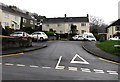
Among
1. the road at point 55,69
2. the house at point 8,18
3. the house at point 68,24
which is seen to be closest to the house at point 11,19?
the house at point 8,18

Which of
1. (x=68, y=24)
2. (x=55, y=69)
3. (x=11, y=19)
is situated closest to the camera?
(x=55, y=69)

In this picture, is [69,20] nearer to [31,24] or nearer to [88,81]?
[31,24]

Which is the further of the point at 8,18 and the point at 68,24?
the point at 68,24

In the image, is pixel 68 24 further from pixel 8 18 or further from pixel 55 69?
pixel 55 69

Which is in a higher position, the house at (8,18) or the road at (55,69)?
the house at (8,18)

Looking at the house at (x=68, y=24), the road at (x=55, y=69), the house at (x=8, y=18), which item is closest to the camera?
the road at (x=55, y=69)

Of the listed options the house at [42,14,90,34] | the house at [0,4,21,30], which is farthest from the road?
the house at [42,14,90,34]

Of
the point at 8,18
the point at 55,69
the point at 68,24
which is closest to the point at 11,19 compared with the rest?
the point at 8,18

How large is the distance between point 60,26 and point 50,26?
4.56 m

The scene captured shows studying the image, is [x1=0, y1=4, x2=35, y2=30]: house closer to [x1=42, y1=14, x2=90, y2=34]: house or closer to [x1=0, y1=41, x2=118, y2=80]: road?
[x1=42, y1=14, x2=90, y2=34]: house

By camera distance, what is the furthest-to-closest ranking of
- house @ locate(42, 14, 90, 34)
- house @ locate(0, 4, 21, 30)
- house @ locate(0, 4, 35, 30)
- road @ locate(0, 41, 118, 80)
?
house @ locate(42, 14, 90, 34)
house @ locate(0, 4, 35, 30)
house @ locate(0, 4, 21, 30)
road @ locate(0, 41, 118, 80)

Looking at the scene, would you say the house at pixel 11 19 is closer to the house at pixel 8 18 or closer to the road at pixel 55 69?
the house at pixel 8 18

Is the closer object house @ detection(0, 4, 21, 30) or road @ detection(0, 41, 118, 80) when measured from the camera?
road @ detection(0, 41, 118, 80)

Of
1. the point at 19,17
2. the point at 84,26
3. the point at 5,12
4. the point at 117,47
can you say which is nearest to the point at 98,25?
the point at 84,26
